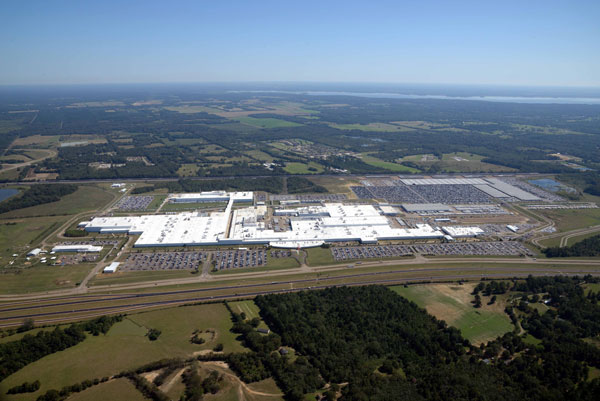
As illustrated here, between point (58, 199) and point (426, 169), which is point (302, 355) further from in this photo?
point (426, 169)

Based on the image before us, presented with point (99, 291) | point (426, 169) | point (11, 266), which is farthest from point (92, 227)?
point (426, 169)

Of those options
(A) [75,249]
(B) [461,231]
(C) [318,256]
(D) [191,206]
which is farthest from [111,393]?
(B) [461,231]

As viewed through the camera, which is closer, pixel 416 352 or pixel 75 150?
pixel 416 352

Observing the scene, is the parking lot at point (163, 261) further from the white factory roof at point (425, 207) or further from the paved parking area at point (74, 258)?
the white factory roof at point (425, 207)

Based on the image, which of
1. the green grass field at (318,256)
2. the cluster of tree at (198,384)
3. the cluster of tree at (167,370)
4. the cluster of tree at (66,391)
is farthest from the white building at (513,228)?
the cluster of tree at (66,391)

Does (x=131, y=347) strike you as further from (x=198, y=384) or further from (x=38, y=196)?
(x=38, y=196)

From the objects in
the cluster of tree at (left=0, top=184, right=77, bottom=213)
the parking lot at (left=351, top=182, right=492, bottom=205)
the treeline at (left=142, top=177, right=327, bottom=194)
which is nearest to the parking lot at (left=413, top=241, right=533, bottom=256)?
the parking lot at (left=351, top=182, right=492, bottom=205)
